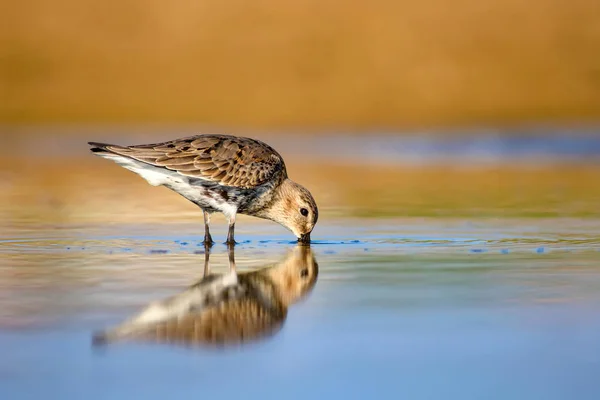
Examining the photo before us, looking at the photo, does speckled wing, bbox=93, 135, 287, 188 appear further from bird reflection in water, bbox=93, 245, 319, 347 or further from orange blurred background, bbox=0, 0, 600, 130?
orange blurred background, bbox=0, 0, 600, 130

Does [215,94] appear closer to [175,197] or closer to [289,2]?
[289,2]

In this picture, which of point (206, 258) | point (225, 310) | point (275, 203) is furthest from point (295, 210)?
point (225, 310)

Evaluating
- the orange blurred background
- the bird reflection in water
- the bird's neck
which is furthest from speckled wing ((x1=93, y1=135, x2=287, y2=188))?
the orange blurred background

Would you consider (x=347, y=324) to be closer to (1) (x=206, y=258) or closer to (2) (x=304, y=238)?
(1) (x=206, y=258)

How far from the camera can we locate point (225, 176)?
1123cm

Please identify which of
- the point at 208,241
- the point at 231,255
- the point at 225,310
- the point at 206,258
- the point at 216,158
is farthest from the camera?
the point at 216,158

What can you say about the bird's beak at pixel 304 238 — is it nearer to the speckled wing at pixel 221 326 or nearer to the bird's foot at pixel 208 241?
the bird's foot at pixel 208 241

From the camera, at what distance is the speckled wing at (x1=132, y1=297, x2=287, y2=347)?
648 cm

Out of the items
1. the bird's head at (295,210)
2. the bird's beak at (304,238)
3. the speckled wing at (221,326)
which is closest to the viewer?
the speckled wing at (221,326)

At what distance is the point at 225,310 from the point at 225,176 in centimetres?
396

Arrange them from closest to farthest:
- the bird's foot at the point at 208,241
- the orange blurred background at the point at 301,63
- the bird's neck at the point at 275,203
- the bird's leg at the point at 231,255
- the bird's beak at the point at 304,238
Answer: the bird's leg at the point at 231,255 < the bird's foot at the point at 208,241 < the bird's beak at the point at 304,238 < the bird's neck at the point at 275,203 < the orange blurred background at the point at 301,63

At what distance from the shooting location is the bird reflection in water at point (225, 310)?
21.5 feet

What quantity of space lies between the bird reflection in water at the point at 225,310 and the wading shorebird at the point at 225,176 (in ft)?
5.99


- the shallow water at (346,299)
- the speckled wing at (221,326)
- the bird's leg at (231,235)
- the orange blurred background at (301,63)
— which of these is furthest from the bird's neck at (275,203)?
the orange blurred background at (301,63)
